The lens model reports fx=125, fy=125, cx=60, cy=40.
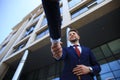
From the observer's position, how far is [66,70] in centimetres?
195

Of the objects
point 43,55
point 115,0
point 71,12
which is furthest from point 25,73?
point 115,0

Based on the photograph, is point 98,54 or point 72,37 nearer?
point 72,37

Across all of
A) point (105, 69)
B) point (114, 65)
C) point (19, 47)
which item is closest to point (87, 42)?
point (105, 69)

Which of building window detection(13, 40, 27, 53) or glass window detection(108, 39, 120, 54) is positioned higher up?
building window detection(13, 40, 27, 53)

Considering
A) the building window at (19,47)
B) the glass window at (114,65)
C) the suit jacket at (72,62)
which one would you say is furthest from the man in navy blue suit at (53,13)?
the building window at (19,47)

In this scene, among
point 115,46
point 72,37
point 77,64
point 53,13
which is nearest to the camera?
point 53,13

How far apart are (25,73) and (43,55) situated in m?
4.41

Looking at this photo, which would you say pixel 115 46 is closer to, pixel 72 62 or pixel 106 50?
pixel 106 50

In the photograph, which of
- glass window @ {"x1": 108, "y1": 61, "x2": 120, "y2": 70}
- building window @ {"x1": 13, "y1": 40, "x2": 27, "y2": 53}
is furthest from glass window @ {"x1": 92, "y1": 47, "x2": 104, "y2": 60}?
building window @ {"x1": 13, "y1": 40, "x2": 27, "y2": 53}

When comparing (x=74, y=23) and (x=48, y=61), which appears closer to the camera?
(x=74, y=23)

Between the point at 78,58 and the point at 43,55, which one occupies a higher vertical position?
the point at 78,58

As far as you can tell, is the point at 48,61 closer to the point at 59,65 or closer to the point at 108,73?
the point at 59,65

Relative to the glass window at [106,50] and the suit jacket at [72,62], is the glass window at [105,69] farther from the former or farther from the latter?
the suit jacket at [72,62]

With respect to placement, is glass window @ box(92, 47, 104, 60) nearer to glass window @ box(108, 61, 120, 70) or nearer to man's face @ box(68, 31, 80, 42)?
glass window @ box(108, 61, 120, 70)
